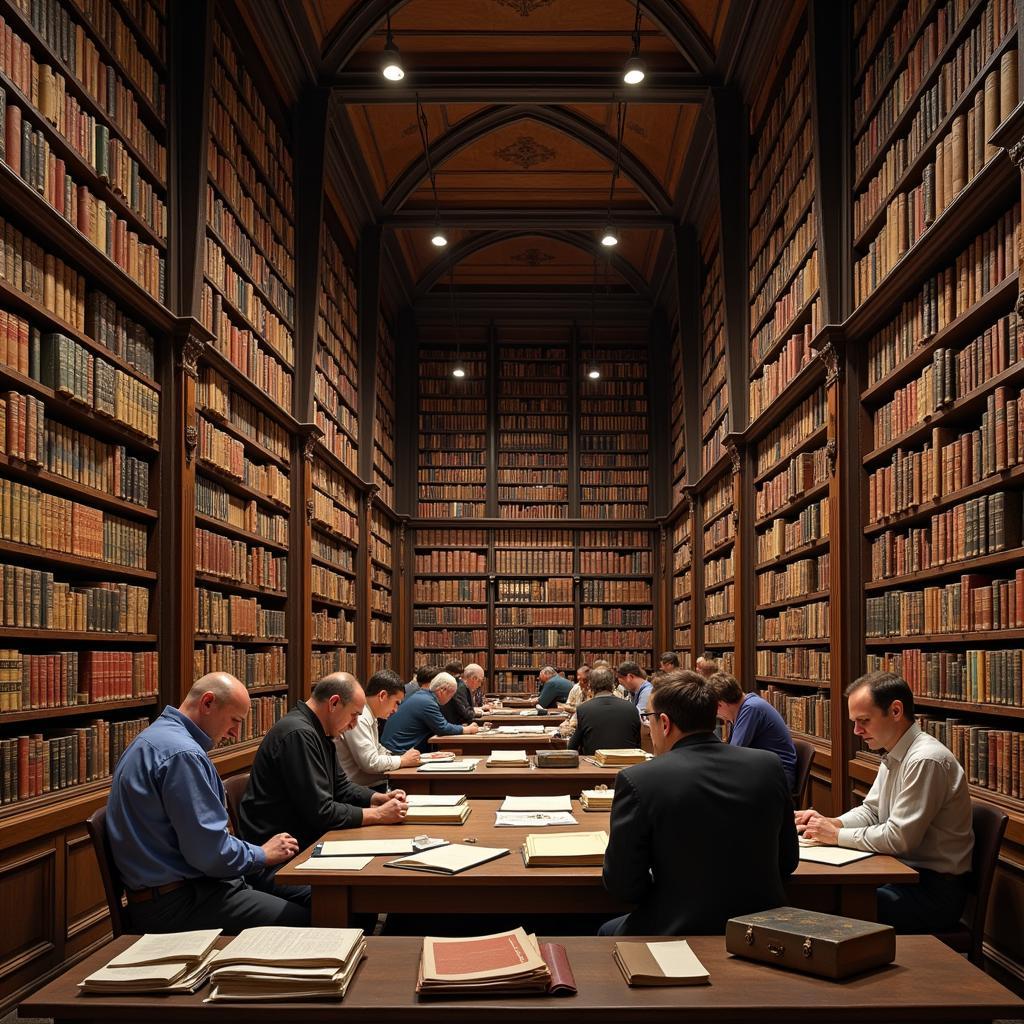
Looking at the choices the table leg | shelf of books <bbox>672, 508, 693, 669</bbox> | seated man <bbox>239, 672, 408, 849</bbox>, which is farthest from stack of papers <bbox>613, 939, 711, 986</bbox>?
shelf of books <bbox>672, 508, 693, 669</bbox>

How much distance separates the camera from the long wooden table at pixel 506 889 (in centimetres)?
284

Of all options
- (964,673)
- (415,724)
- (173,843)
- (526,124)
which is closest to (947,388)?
(964,673)

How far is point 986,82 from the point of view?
4.14 meters

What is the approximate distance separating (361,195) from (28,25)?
6350mm

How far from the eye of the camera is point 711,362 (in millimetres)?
10570

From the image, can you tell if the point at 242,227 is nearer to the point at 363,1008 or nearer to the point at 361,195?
the point at 361,195

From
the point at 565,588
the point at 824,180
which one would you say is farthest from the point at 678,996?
the point at 565,588

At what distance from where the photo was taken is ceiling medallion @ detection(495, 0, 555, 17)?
8.15 m

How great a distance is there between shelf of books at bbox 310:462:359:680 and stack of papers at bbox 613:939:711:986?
264 inches

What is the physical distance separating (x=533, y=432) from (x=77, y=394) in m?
9.55

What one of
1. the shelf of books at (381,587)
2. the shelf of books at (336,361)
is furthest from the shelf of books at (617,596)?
the shelf of books at (336,361)

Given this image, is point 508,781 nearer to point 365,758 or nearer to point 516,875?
point 365,758

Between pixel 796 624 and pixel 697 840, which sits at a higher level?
pixel 796 624

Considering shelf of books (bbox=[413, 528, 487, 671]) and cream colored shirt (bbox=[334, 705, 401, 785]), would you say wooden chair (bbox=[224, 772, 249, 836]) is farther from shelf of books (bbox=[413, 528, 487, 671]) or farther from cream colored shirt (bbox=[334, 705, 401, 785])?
shelf of books (bbox=[413, 528, 487, 671])
